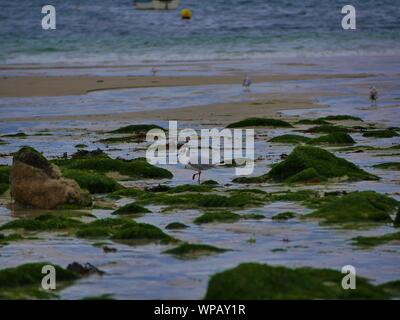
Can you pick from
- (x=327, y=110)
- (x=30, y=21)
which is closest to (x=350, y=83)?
(x=327, y=110)

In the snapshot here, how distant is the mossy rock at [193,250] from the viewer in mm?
12570

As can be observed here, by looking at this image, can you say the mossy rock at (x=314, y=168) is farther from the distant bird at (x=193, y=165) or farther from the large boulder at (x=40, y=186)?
the large boulder at (x=40, y=186)

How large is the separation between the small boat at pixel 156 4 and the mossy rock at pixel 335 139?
74027 millimetres

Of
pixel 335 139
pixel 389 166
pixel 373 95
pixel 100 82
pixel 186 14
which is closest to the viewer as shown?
pixel 389 166

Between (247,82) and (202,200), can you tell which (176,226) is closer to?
(202,200)

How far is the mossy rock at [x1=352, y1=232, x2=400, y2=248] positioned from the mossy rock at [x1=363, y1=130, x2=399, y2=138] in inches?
447

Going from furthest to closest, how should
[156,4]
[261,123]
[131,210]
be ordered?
1. [156,4]
2. [261,123]
3. [131,210]

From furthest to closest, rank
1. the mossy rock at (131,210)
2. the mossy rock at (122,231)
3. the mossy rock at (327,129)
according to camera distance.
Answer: the mossy rock at (327,129) < the mossy rock at (131,210) < the mossy rock at (122,231)

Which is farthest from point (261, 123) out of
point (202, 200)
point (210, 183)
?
point (202, 200)

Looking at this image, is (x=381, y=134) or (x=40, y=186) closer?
(x=40, y=186)

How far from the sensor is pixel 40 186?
52.6 feet

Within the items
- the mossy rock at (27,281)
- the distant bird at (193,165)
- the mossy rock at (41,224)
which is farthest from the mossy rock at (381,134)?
the mossy rock at (27,281)

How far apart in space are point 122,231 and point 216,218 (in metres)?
1.54
